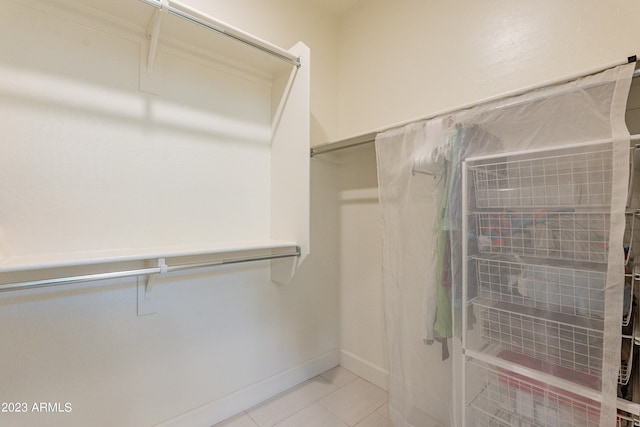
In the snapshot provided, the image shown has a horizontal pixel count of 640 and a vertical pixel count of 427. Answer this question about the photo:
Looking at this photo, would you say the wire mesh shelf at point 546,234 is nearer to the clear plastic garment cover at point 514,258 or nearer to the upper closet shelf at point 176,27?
the clear plastic garment cover at point 514,258

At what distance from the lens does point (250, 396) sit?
5.74ft

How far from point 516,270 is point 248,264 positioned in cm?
146

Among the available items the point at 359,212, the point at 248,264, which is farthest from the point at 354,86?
the point at 248,264

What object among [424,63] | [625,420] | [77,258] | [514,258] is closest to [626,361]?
[625,420]

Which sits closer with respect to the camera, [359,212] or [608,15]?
[608,15]

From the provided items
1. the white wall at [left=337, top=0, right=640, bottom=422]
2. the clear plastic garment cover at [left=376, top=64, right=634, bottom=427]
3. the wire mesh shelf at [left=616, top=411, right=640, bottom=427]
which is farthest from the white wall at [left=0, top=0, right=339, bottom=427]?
the wire mesh shelf at [left=616, top=411, right=640, bottom=427]

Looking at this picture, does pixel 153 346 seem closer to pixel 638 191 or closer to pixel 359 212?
pixel 359 212

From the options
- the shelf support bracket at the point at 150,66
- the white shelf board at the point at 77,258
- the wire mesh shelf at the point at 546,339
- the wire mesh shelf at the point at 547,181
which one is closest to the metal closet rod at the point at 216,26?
the shelf support bracket at the point at 150,66

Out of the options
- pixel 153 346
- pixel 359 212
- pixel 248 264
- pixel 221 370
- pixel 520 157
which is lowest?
pixel 221 370

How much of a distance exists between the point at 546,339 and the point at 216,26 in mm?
2029

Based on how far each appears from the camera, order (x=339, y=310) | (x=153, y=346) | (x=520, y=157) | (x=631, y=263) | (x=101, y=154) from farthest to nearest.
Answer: (x=339, y=310), (x=153, y=346), (x=101, y=154), (x=520, y=157), (x=631, y=263)

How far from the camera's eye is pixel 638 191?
3.48ft

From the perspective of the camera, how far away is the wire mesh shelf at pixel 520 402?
3.19 feet

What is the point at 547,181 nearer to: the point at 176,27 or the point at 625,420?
the point at 625,420
